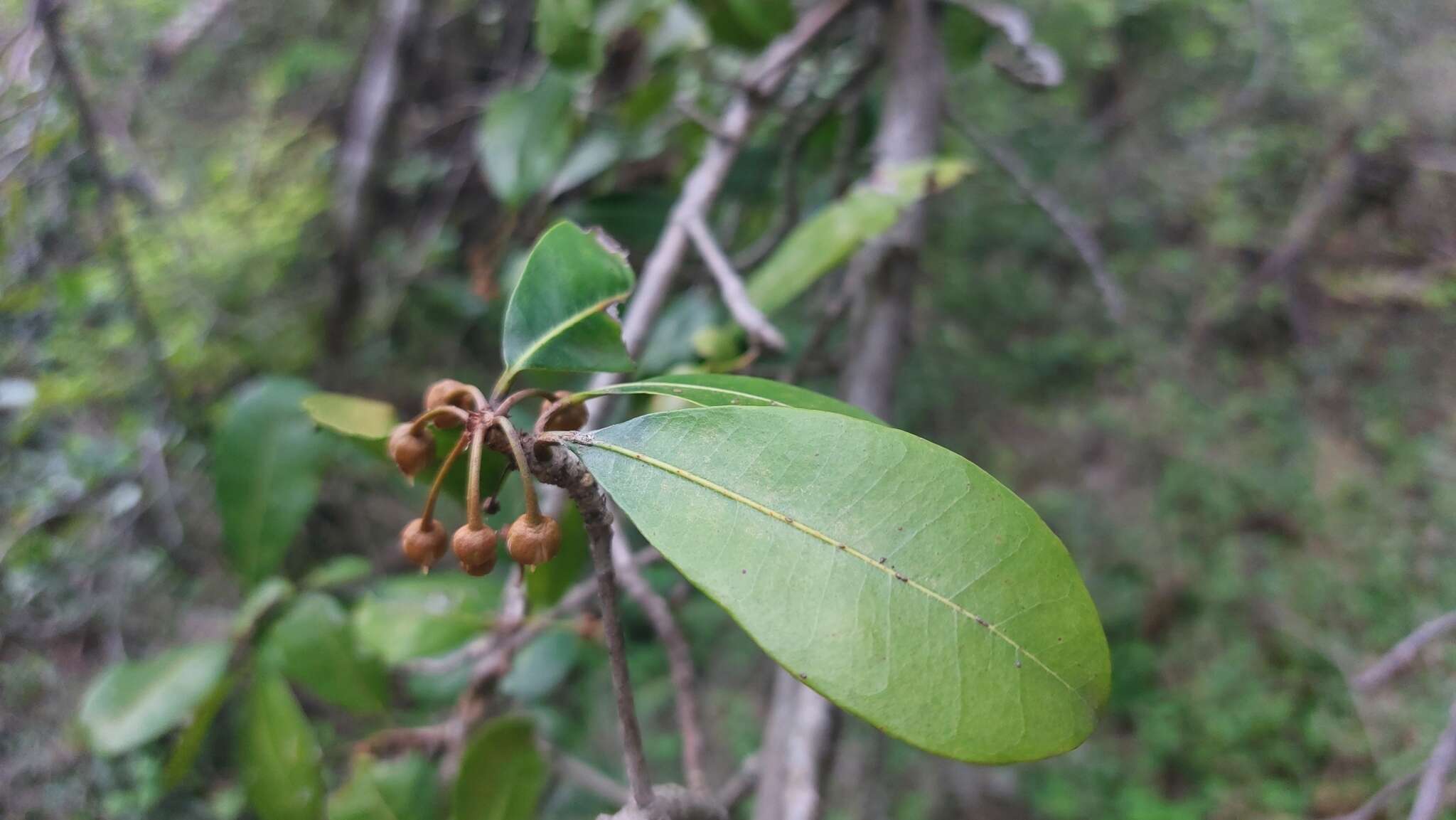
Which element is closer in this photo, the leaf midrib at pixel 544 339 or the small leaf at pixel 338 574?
the leaf midrib at pixel 544 339

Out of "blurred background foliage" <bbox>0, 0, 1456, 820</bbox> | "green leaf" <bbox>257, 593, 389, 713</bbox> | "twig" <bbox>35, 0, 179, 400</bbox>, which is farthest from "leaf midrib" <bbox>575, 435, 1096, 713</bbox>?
"twig" <bbox>35, 0, 179, 400</bbox>

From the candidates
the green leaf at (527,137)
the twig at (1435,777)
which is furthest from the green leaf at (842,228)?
the twig at (1435,777)

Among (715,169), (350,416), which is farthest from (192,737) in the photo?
(715,169)

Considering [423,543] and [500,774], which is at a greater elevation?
[423,543]

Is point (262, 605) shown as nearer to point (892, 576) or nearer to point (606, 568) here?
point (606, 568)

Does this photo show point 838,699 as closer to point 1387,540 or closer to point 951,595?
point 951,595

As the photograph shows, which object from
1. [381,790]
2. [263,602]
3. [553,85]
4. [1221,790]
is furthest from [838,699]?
[1221,790]

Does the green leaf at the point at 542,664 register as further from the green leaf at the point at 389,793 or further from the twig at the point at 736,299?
the twig at the point at 736,299

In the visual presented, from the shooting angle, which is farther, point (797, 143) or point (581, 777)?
point (797, 143)
